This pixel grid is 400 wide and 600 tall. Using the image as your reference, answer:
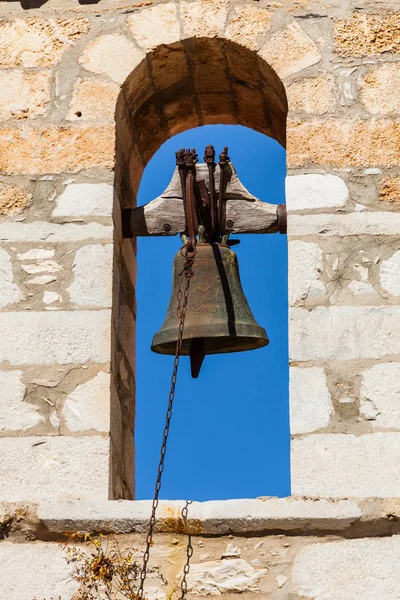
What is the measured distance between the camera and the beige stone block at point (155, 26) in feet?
14.0

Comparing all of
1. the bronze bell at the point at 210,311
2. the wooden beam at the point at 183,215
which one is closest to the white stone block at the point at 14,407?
the bronze bell at the point at 210,311

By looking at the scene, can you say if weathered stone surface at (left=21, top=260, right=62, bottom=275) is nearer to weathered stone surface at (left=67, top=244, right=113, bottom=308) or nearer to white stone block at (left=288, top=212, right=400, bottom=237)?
weathered stone surface at (left=67, top=244, right=113, bottom=308)

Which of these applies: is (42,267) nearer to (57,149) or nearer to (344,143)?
(57,149)

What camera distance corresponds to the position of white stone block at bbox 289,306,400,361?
378cm

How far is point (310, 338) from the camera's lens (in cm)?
380

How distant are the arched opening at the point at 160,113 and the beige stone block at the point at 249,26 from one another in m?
0.04

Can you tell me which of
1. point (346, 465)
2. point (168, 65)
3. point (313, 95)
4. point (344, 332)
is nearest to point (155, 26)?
point (168, 65)

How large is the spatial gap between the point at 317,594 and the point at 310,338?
851 millimetres

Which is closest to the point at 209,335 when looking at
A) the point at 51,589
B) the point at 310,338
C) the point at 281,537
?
the point at 310,338

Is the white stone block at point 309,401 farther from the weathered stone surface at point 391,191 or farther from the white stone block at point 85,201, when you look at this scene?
the white stone block at point 85,201

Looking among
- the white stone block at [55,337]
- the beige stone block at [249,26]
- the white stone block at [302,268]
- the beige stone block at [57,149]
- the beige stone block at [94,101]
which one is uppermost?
the beige stone block at [249,26]

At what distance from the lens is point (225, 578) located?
138 inches

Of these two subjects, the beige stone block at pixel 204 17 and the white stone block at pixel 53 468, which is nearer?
the white stone block at pixel 53 468

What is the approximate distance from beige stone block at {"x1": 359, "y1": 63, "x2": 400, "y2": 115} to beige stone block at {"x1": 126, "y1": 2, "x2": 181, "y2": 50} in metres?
0.74
